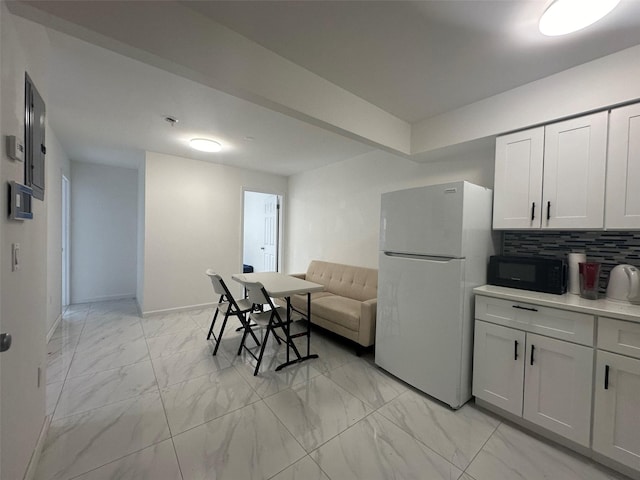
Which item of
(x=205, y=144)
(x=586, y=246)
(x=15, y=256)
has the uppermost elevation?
(x=205, y=144)

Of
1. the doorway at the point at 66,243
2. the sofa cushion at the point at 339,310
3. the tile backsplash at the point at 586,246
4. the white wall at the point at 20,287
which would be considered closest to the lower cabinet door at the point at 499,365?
the tile backsplash at the point at 586,246

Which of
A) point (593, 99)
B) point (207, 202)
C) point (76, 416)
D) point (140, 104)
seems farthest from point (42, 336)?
point (593, 99)

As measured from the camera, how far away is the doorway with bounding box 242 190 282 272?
540cm

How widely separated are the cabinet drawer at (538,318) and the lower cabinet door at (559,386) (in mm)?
53

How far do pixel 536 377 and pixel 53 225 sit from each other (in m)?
5.12

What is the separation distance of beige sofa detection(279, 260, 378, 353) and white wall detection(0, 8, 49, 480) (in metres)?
2.33

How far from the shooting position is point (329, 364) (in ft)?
8.54

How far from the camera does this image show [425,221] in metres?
2.13

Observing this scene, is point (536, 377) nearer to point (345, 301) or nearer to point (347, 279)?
point (345, 301)

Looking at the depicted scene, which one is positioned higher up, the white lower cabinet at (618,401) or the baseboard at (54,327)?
the white lower cabinet at (618,401)

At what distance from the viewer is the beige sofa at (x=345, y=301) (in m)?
2.72

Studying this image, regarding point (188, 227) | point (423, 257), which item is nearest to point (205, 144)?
point (188, 227)

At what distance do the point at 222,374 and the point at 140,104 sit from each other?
2.59 m

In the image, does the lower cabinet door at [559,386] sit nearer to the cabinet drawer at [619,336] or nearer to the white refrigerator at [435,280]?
the cabinet drawer at [619,336]
